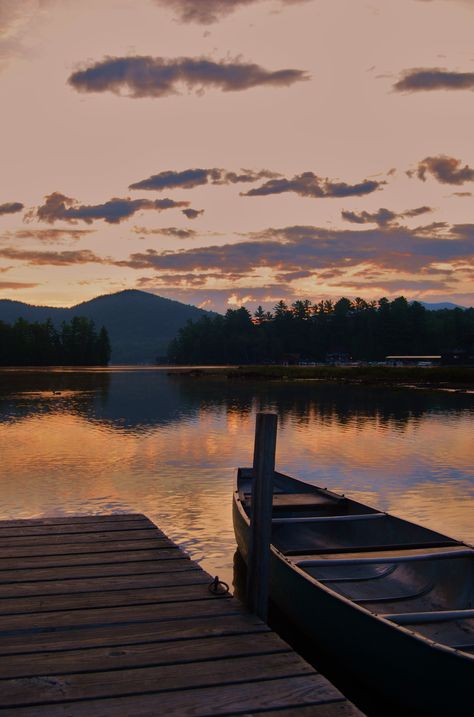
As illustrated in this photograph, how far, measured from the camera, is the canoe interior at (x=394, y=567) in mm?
7977

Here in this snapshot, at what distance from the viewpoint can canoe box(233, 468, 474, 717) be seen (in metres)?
6.71

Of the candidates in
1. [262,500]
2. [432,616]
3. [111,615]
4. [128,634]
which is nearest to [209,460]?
[262,500]

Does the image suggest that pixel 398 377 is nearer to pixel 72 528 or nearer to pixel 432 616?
pixel 72 528

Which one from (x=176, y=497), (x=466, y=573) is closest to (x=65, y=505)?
(x=176, y=497)

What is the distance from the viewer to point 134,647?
641cm

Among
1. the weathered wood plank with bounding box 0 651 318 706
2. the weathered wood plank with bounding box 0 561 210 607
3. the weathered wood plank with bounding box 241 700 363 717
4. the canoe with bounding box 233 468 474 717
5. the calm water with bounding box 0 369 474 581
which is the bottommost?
the calm water with bounding box 0 369 474 581

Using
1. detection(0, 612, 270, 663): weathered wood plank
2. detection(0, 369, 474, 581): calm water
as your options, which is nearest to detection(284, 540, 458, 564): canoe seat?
detection(0, 612, 270, 663): weathered wood plank

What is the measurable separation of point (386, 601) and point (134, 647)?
4289 millimetres

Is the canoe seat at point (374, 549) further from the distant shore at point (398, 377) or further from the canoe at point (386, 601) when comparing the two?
the distant shore at point (398, 377)

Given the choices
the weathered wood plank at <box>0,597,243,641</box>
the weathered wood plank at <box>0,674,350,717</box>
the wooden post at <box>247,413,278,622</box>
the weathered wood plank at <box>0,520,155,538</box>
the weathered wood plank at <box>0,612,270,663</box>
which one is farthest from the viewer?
the weathered wood plank at <box>0,520,155,538</box>

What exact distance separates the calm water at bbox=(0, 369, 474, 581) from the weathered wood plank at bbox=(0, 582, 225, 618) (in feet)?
17.6

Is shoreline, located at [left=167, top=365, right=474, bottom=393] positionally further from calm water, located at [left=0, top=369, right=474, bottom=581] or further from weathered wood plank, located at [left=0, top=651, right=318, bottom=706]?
weathered wood plank, located at [left=0, top=651, right=318, bottom=706]

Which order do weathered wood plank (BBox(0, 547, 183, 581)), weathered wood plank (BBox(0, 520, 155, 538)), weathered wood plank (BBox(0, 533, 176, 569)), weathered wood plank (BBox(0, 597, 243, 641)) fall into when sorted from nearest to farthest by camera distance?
weathered wood plank (BBox(0, 597, 243, 641))
weathered wood plank (BBox(0, 547, 183, 581))
weathered wood plank (BBox(0, 533, 176, 569))
weathered wood plank (BBox(0, 520, 155, 538))

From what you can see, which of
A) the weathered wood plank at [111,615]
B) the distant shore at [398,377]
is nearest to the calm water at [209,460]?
the weathered wood plank at [111,615]
